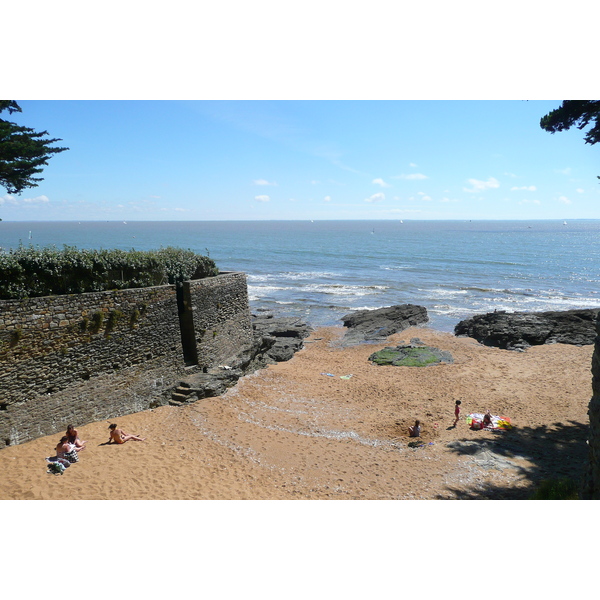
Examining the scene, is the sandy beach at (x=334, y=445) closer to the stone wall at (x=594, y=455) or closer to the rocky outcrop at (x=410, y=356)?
the rocky outcrop at (x=410, y=356)

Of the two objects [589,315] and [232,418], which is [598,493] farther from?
[589,315]

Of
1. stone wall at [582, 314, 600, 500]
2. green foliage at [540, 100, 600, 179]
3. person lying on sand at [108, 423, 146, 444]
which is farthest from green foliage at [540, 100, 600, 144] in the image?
person lying on sand at [108, 423, 146, 444]

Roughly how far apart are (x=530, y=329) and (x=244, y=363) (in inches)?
620

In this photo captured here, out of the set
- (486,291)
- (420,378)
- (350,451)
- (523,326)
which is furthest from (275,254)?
(350,451)

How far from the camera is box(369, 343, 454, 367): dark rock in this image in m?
18.6

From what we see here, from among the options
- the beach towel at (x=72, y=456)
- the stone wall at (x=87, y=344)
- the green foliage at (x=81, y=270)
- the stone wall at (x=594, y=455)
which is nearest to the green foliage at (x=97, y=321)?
the stone wall at (x=87, y=344)

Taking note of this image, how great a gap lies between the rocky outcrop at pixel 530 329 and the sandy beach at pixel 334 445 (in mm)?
4966

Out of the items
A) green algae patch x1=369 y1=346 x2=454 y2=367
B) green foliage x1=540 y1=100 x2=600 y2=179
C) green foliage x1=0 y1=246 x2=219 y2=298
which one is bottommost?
green algae patch x1=369 y1=346 x2=454 y2=367

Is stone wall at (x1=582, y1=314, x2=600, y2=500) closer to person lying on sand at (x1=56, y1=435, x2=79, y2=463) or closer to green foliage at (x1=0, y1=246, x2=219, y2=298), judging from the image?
person lying on sand at (x1=56, y1=435, x2=79, y2=463)

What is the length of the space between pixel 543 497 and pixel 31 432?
1017 centimetres

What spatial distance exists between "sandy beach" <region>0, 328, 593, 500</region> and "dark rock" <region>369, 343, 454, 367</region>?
4.75ft

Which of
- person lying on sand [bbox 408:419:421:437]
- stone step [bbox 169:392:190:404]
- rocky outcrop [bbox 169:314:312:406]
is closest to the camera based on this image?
person lying on sand [bbox 408:419:421:437]

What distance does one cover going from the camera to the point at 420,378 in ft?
54.5

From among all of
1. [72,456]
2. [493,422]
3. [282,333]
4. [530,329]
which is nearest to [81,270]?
[72,456]
